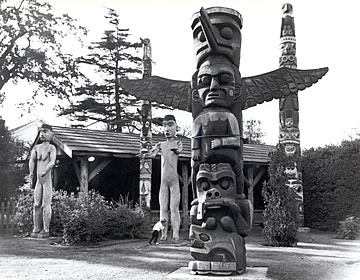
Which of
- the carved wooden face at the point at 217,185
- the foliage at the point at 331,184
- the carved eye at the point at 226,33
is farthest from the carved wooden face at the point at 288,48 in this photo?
the carved wooden face at the point at 217,185

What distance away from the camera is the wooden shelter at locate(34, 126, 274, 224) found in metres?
15.5

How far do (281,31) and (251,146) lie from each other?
8513 millimetres

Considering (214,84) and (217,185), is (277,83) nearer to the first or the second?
(214,84)

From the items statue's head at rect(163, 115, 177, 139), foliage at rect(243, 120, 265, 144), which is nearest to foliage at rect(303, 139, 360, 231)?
statue's head at rect(163, 115, 177, 139)

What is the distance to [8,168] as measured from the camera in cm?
1870

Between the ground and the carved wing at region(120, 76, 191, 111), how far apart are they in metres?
2.83

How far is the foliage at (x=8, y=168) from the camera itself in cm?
1825

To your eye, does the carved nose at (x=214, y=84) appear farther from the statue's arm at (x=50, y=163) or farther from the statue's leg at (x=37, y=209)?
the statue's leg at (x=37, y=209)

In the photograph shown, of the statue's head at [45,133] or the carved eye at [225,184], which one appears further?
the statue's head at [45,133]

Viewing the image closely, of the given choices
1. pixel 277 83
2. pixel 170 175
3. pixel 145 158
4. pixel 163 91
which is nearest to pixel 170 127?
pixel 170 175

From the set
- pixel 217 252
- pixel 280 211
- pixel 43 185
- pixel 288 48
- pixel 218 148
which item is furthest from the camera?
pixel 288 48

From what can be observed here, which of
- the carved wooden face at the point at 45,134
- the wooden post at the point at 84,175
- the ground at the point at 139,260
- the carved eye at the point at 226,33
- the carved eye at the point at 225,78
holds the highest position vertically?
the carved eye at the point at 226,33

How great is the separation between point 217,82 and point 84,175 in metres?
9.90

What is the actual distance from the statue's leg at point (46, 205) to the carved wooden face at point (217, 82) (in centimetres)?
712
